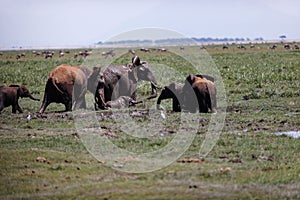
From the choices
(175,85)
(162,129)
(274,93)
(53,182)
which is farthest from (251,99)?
(53,182)

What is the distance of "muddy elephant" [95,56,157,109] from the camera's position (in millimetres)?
20250

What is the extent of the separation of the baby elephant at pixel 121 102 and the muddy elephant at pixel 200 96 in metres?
2.22

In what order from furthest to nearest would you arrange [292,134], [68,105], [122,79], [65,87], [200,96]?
[122,79], [68,105], [65,87], [200,96], [292,134]

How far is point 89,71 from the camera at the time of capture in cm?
2045

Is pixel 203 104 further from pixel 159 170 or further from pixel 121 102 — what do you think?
pixel 159 170

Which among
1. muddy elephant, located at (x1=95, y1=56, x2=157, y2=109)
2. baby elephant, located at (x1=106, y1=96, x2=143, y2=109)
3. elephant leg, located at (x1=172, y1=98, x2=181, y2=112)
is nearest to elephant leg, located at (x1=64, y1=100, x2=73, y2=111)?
muddy elephant, located at (x1=95, y1=56, x2=157, y2=109)

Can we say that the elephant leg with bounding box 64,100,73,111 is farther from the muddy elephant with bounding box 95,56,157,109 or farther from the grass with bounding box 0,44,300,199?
the grass with bounding box 0,44,300,199

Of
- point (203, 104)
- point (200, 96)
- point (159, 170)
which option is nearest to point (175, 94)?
point (200, 96)

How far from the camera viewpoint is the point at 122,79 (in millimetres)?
20812

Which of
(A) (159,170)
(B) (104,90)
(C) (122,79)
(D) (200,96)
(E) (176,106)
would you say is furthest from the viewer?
(C) (122,79)

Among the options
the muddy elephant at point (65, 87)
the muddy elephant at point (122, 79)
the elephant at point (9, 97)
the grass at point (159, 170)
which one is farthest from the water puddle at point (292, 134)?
the elephant at point (9, 97)

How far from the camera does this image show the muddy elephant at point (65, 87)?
19266 millimetres

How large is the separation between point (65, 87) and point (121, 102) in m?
2.03

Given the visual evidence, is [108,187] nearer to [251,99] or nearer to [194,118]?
[194,118]
